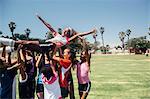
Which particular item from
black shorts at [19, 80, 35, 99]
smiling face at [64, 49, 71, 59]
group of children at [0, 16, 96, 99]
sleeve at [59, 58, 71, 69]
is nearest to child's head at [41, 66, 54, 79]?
group of children at [0, 16, 96, 99]

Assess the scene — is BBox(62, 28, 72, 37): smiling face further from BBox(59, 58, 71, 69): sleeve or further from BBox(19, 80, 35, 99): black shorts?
BBox(19, 80, 35, 99): black shorts

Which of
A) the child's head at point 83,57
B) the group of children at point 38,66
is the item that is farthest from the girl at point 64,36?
Answer: the child's head at point 83,57

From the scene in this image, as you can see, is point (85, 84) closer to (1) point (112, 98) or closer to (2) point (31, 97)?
(2) point (31, 97)

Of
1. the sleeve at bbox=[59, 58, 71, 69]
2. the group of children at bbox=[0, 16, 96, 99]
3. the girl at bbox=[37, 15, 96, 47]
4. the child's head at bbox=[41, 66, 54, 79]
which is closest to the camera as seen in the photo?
the group of children at bbox=[0, 16, 96, 99]

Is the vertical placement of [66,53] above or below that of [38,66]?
above

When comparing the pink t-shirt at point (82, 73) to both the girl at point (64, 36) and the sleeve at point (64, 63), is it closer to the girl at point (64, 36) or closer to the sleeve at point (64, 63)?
the girl at point (64, 36)

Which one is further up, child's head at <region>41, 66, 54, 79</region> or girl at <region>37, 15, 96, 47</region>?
girl at <region>37, 15, 96, 47</region>

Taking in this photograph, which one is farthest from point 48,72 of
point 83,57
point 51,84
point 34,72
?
point 83,57

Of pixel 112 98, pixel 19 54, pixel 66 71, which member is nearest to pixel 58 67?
pixel 66 71

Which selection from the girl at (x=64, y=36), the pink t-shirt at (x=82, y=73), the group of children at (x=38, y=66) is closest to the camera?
the group of children at (x=38, y=66)

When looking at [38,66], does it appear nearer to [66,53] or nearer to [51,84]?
[66,53]

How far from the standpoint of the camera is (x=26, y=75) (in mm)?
7773

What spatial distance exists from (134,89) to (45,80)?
8.87 meters

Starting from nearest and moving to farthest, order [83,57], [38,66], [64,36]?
[64,36]
[38,66]
[83,57]
